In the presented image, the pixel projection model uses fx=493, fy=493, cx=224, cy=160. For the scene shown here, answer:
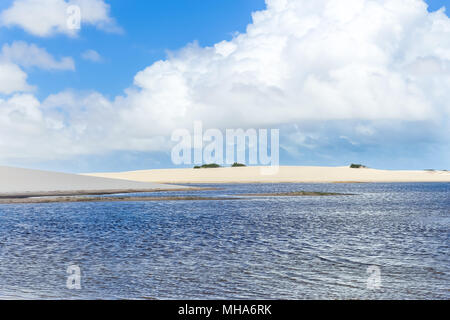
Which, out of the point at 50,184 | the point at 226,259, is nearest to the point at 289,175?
the point at 50,184

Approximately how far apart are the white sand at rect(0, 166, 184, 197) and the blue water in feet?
141

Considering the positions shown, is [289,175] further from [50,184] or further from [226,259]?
[226,259]

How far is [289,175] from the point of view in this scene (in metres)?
169

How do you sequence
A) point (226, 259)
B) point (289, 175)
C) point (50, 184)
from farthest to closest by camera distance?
point (289, 175), point (50, 184), point (226, 259)

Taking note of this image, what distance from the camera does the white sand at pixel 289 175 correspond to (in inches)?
6407

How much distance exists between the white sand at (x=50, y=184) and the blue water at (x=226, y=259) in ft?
141

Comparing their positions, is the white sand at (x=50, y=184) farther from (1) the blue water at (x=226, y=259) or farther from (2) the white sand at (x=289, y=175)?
(2) the white sand at (x=289, y=175)

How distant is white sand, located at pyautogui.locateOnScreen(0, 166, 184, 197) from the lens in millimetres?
73469

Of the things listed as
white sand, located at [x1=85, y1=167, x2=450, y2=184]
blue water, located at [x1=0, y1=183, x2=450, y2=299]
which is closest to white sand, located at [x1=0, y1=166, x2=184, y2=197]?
blue water, located at [x1=0, y1=183, x2=450, y2=299]

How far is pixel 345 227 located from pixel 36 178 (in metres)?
67.2

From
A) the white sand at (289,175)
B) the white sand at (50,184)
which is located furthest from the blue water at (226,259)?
the white sand at (289,175)

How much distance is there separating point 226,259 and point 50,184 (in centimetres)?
6886
